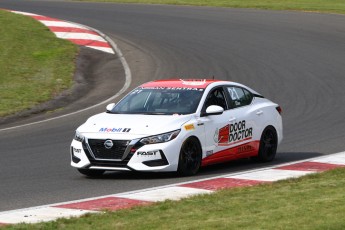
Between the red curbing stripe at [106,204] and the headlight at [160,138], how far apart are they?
6.44ft

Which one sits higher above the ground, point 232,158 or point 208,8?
point 208,8

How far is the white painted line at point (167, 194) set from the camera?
12.1 metres

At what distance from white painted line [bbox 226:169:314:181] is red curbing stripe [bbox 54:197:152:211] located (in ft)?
8.01

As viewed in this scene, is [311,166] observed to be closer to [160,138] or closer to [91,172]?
[160,138]

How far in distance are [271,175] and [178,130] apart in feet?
4.49

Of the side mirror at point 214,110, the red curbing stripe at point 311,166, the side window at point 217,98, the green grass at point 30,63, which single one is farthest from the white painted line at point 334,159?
the green grass at point 30,63

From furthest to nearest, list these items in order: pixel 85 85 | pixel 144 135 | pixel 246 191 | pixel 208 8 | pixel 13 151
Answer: pixel 208 8 → pixel 85 85 → pixel 13 151 → pixel 144 135 → pixel 246 191

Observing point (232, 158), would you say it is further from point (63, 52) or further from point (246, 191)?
point (63, 52)

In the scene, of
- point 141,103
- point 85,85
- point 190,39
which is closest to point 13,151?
point 141,103

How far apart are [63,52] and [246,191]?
16701 mm

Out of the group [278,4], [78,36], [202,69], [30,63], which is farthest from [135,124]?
[278,4]

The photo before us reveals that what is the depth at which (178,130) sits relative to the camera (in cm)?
1414

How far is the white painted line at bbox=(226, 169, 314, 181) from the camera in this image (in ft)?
45.4

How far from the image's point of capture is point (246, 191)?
1238cm
